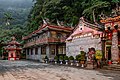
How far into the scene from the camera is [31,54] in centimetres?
4050

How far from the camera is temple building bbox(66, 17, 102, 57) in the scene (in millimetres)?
20312

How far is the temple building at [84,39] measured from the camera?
20.3m

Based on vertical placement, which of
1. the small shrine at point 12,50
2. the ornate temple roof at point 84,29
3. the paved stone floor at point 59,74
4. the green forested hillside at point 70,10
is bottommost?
the paved stone floor at point 59,74

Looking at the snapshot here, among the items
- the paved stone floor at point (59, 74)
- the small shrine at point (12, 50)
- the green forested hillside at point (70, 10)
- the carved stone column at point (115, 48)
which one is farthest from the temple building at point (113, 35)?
the small shrine at point (12, 50)

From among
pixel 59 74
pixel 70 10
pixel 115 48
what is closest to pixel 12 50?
pixel 70 10

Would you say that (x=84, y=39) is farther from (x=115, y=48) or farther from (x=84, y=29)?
(x=115, y=48)

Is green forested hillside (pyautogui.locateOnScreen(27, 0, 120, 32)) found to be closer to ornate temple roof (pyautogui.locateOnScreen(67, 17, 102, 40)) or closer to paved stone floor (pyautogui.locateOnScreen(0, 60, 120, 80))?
ornate temple roof (pyautogui.locateOnScreen(67, 17, 102, 40))

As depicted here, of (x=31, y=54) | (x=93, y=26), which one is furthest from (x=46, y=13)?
(x=93, y=26)

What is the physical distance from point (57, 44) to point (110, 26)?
1304cm

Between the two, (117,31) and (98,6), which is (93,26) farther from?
(98,6)

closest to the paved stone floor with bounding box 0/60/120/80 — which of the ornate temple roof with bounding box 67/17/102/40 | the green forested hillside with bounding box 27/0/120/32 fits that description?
the ornate temple roof with bounding box 67/17/102/40

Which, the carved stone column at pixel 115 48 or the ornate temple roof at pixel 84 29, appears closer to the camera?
the carved stone column at pixel 115 48

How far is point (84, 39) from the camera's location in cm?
2231

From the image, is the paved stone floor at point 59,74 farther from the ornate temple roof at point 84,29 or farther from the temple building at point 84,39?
the ornate temple roof at point 84,29
